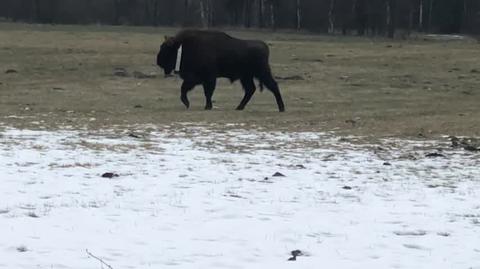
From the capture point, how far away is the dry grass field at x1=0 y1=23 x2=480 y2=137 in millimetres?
16781

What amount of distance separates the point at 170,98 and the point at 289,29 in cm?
5432

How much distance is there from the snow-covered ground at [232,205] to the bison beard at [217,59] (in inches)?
248

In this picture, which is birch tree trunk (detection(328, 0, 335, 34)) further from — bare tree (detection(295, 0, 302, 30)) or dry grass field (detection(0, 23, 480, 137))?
dry grass field (detection(0, 23, 480, 137))

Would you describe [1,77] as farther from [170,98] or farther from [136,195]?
[136,195]

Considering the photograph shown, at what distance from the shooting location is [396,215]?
26.1 ft

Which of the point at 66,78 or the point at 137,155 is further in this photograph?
the point at 66,78

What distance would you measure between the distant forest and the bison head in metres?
50.6

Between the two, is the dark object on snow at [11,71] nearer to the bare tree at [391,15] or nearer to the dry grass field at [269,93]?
A: the dry grass field at [269,93]

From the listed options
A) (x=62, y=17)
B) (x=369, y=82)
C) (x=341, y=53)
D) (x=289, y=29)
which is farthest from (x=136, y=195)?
(x=62, y=17)

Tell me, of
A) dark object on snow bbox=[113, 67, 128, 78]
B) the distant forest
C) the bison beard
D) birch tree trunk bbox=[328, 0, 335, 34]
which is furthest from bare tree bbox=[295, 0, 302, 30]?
the bison beard

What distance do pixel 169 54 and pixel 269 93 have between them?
576 centimetres

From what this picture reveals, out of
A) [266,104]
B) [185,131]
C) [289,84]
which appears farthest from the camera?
[289,84]

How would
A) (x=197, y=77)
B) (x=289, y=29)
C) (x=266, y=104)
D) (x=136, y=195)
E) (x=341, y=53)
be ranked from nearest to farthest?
(x=136, y=195) < (x=197, y=77) < (x=266, y=104) < (x=341, y=53) < (x=289, y=29)

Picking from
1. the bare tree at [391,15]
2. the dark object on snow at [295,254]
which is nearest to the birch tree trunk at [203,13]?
the bare tree at [391,15]
